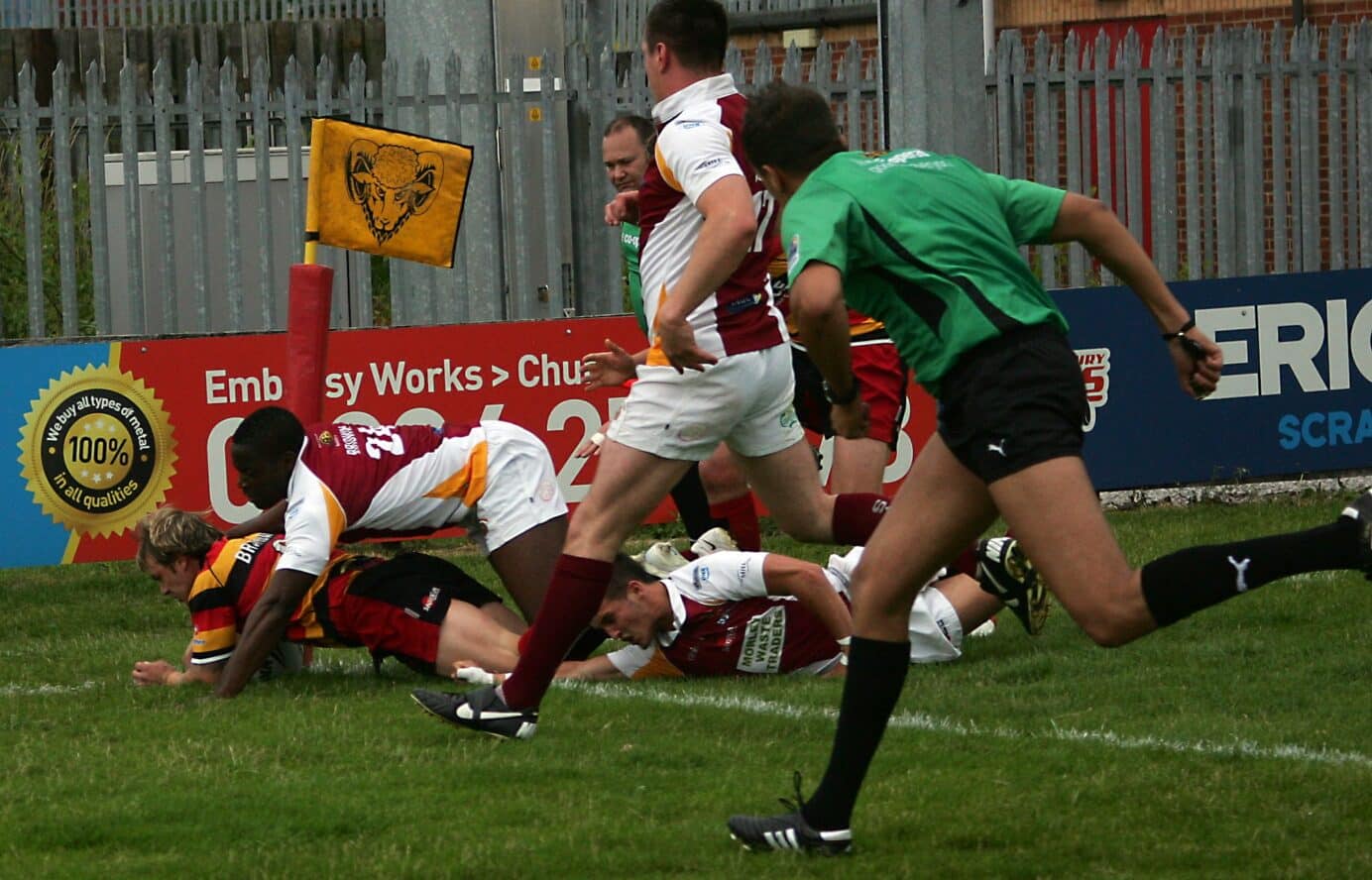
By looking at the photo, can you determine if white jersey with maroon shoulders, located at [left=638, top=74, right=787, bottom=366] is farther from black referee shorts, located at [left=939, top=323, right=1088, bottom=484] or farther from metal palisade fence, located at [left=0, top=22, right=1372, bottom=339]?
metal palisade fence, located at [left=0, top=22, right=1372, bottom=339]

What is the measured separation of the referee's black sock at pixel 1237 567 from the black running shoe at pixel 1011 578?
107 inches

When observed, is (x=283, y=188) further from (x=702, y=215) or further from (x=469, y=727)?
(x=469, y=727)

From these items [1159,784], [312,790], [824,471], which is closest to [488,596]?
[312,790]

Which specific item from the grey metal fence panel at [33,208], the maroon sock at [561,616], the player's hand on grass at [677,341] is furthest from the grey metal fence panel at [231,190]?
the player's hand on grass at [677,341]

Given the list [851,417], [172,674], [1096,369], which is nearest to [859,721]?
[851,417]

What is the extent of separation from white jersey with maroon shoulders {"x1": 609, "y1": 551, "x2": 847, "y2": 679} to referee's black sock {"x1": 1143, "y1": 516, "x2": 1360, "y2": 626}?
274 cm

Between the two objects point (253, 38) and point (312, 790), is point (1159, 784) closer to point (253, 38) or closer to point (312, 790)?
point (312, 790)

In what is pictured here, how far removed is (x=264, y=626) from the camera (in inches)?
278

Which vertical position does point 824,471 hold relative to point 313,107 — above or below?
below

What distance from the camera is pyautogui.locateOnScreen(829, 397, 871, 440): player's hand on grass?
5094mm

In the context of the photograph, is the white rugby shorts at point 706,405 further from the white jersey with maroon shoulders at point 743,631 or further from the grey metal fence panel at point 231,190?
the grey metal fence panel at point 231,190

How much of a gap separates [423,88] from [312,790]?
22.2 feet

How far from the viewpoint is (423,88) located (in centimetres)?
1181

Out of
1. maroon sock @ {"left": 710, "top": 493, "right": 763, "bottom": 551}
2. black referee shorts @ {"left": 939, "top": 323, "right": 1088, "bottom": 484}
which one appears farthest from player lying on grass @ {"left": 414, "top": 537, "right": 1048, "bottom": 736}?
black referee shorts @ {"left": 939, "top": 323, "right": 1088, "bottom": 484}
